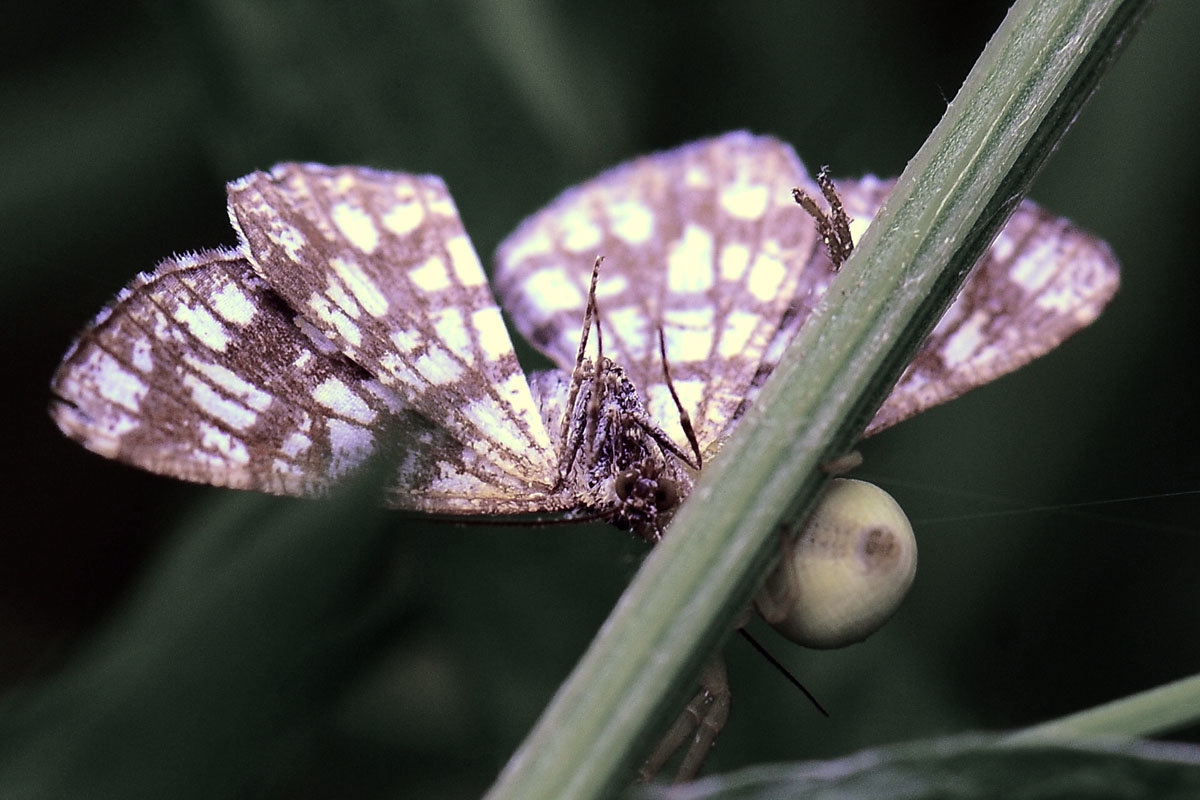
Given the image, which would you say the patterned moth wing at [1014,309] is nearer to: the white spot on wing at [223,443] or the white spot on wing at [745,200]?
the white spot on wing at [745,200]

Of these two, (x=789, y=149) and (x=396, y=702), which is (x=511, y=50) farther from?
(x=396, y=702)

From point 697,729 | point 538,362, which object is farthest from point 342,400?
point 538,362

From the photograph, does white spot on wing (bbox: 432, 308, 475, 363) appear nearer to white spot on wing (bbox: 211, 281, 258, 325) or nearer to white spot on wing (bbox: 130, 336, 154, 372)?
white spot on wing (bbox: 211, 281, 258, 325)

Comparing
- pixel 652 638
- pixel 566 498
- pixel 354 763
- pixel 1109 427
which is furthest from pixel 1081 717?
pixel 1109 427

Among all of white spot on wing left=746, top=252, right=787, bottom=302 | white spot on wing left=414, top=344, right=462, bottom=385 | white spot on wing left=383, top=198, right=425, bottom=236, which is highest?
white spot on wing left=746, top=252, right=787, bottom=302

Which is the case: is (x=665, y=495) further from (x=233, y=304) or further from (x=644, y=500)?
(x=233, y=304)

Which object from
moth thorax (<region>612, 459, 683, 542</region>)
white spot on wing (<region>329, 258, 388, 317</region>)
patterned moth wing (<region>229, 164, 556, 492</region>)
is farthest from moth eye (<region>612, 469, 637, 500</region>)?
white spot on wing (<region>329, 258, 388, 317</region>)

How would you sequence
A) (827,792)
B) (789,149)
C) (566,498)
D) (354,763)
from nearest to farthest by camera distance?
(827,792)
(566,498)
(354,763)
(789,149)
